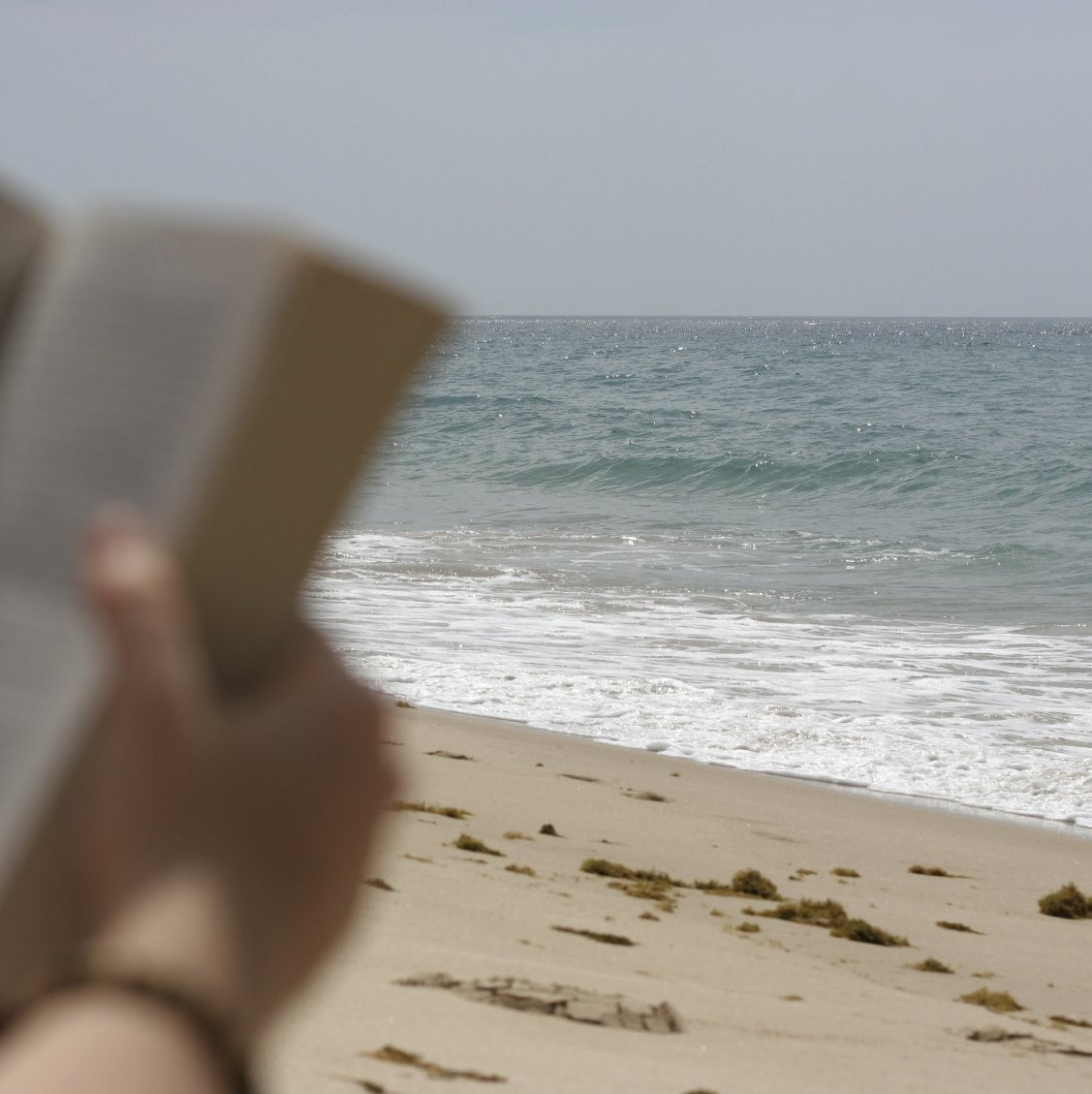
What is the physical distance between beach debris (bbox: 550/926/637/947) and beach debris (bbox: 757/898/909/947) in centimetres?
91

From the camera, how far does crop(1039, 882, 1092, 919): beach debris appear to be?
16.6 ft

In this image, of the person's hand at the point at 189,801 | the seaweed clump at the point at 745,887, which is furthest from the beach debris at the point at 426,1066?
the seaweed clump at the point at 745,887

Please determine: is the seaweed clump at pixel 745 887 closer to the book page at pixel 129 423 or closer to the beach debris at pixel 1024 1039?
the beach debris at pixel 1024 1039

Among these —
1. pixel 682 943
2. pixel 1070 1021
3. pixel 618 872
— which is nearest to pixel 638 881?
pixel 618 872

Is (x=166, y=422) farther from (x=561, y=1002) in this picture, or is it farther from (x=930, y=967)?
(x=930, y=967)

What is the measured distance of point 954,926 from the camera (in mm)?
4824

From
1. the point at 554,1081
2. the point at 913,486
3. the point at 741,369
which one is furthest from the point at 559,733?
the point at 741,369

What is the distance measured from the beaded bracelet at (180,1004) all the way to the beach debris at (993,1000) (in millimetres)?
3455

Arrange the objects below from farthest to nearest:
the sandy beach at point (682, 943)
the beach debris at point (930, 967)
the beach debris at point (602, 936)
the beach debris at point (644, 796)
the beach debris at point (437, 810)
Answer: the beach debris at point (644, 796), the beach debris at point (437, 810), the beach debris at point (930, 967), the beach debris at point (602, 936), the sandy beach at point (682, 943)

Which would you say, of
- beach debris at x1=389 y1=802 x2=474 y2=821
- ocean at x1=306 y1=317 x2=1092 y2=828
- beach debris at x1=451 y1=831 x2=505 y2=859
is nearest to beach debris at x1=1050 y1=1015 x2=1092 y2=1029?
beach debris at x1=451 y1=831 x2=505 y2=859

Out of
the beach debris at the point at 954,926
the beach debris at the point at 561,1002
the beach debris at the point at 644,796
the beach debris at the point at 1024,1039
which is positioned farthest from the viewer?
the beach debris at the point at 644,796

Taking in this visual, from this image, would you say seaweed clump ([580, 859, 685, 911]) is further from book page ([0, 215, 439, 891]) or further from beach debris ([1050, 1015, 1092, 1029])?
book page ([0, 215, 439, 891])

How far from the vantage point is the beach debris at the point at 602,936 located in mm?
3723

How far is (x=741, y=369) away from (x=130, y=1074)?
49861 millimetres
